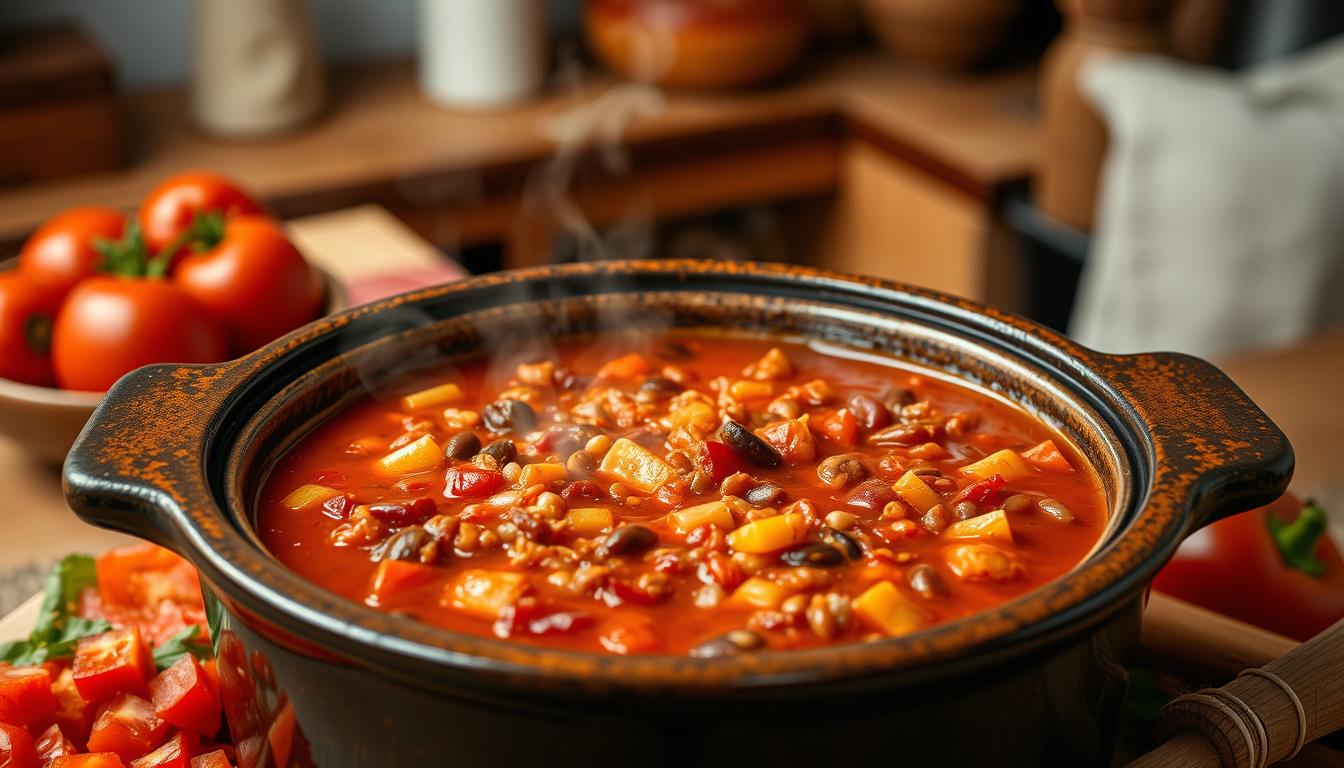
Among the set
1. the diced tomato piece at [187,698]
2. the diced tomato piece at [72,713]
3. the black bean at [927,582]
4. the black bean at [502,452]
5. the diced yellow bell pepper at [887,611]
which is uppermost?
the diced yellow bell pepper at [887,611]

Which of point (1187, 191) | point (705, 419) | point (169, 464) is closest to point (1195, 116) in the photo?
point (1187, 191)

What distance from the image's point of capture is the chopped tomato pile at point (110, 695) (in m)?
1.33

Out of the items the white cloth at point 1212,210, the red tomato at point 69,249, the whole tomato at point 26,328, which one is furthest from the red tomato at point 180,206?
the white cloth at point 1212,210

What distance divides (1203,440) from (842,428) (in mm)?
409

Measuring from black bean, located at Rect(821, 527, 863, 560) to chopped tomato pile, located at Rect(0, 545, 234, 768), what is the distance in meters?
0.60

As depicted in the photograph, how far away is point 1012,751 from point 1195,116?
3004 millimetres

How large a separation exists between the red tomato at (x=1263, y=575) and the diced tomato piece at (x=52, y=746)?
1.28 m

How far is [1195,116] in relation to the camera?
367 centimetres

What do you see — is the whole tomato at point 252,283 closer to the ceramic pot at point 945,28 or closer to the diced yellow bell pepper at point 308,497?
the diced yellow bell pepper at point 308,497

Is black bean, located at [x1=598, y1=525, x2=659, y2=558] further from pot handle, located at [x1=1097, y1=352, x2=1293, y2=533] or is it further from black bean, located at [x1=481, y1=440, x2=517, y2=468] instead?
pot handle, located at [x1=1097, y1=352, x2=1293, y2=533]

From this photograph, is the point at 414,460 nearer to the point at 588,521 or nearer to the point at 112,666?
the point at 588,521

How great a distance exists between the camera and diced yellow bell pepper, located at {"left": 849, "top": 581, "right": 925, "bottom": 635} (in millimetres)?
1140

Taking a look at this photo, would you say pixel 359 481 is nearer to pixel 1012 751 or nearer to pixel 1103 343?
pixel 1012 751

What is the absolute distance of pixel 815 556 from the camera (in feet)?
4.05
